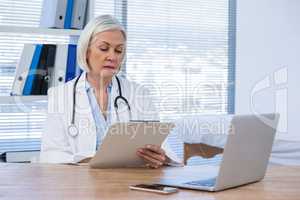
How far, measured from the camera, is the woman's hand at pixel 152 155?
1.89 meters

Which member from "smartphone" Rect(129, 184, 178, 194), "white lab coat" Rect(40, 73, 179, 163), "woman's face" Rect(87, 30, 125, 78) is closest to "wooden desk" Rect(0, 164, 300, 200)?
"smartphone" Rect(129, 184, 178, 194)

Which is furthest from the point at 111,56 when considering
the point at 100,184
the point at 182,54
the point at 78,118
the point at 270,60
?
the point at 270,60

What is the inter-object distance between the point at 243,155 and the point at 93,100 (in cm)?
112

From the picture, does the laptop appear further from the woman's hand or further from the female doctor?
the female doctor

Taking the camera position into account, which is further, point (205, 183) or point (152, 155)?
point (152, 155)

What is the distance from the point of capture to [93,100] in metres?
2.38

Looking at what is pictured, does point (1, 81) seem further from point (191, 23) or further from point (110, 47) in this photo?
point (191, 23)

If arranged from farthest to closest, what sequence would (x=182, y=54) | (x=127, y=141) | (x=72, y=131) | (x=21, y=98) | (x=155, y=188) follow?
(x=182, y=54)
(x=21, y=98)
(x=72, y=131)
(x=127, y=141)
(x=155, y=188)

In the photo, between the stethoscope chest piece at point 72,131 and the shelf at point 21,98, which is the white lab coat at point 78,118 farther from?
the shelf at point 21,98

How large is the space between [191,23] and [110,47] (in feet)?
5.35

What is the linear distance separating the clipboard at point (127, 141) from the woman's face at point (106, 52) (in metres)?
0.61

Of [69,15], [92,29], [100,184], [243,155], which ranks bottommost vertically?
[100,184]

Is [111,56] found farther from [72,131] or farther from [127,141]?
[127,141]

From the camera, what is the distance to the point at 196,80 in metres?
3.87
